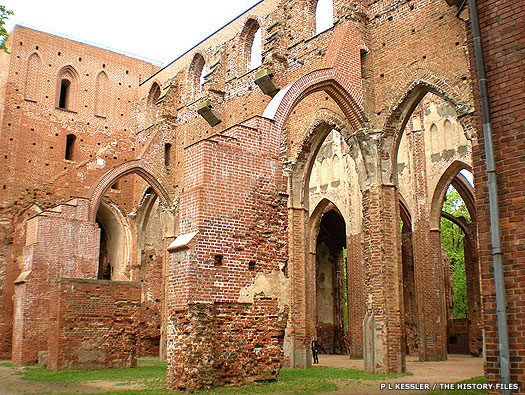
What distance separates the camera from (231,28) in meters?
18.3

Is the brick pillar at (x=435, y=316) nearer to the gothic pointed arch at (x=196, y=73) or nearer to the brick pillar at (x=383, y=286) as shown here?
the brick pillar at (x=383, y=286)

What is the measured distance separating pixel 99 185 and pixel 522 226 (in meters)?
14.7

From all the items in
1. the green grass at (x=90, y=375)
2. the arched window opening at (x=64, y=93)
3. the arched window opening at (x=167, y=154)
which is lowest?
the green grass at (x=90, y=375)

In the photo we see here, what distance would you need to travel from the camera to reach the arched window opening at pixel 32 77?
2075 cm

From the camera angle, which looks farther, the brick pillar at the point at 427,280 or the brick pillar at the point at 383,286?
the brick pillar at the point at 427,280

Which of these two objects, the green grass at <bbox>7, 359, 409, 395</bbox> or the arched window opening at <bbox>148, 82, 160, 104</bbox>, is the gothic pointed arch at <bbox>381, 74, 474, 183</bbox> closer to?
the green grass at <bbox>7, 359, 409, 395</bbox>

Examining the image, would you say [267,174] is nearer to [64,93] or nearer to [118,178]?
[118,178]

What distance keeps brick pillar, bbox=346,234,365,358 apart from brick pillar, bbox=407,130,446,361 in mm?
1928

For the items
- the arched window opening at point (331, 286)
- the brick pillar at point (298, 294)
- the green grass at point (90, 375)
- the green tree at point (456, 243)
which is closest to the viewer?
the green grass at point (90, 375)

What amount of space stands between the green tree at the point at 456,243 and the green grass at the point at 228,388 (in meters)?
18.4

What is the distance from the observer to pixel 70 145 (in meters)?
21.7

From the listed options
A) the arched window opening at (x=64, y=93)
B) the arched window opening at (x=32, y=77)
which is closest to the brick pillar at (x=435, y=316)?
the arched window opening at (x=64, y=93)

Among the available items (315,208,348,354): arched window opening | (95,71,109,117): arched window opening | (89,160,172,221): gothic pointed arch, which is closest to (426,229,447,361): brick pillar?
(315,208,348,354): arched window opening

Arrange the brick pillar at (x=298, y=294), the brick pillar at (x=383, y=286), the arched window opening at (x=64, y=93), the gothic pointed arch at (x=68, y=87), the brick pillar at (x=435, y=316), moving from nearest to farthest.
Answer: the brick pillar at (x=383, y=286) < the brick pillar at (x=298, y=294) < the brick pillar at (x=435, y=316) < the gothic pointed arch at (x=68, y=87) < the arched window opening at (x=64, y=93)
